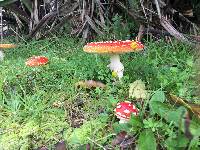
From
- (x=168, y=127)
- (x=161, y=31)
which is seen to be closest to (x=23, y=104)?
(x=168, y=127)

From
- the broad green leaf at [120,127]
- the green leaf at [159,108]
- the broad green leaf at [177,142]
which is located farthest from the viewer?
the broad green leaf at [120,127]

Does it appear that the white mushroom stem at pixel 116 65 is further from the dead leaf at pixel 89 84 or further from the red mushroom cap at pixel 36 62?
the red mushroom cap at pixel 36 62

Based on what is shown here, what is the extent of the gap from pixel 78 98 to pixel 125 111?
0.53 m

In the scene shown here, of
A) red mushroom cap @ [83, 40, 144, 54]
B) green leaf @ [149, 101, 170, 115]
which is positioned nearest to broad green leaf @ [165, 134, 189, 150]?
green leaf @ [149, 101, 170, 115]

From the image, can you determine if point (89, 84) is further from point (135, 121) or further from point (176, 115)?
point (176, 115)

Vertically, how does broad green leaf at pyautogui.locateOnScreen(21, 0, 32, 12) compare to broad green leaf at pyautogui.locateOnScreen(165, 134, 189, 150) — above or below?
above

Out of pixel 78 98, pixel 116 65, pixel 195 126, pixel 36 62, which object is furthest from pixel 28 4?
pixel 195 126

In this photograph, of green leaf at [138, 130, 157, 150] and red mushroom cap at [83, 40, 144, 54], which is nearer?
green leaf at [138, 130, 157, 150]

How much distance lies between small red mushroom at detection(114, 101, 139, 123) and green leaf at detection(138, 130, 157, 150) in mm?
205

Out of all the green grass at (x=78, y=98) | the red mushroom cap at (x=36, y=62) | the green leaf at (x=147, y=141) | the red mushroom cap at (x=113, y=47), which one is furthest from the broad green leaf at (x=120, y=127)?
the red mushroom cap at (x=36, y=62)

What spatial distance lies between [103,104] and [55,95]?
35cm

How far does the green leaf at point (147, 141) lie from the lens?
1.88 meters

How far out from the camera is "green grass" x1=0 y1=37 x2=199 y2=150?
2152 millimetres

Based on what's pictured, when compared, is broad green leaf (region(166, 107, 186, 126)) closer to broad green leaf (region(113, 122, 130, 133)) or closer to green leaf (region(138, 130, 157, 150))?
green leaf (region(138, 130, 157, 150))
